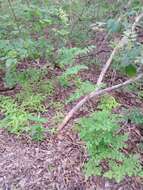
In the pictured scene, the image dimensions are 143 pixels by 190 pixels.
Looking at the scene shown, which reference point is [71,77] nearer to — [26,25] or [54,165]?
[26,25]

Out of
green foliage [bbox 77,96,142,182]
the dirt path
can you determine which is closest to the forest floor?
the dirt path

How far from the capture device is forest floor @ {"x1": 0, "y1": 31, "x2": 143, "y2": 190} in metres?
3.05

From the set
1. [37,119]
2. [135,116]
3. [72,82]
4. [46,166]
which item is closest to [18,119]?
[37,119]

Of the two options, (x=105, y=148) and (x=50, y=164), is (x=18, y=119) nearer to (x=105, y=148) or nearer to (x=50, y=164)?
(x=50, y=164)

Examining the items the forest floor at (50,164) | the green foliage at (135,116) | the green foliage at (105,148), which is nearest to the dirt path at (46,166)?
the forest floor at (50,164)

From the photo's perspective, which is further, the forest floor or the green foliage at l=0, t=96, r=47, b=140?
the green foliage at l=0, t=96, r=47, b=140

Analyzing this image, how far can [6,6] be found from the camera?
4746mm

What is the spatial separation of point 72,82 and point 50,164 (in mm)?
1306

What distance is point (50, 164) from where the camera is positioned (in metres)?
3.19

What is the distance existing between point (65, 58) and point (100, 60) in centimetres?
97

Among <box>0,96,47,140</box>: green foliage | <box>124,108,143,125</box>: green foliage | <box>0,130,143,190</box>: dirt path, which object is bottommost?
<box>0,130,143,190</box>: dirt path

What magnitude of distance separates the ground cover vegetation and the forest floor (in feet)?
0.22

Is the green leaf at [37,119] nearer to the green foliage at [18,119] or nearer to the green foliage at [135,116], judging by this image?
the green foliage at [18,119]

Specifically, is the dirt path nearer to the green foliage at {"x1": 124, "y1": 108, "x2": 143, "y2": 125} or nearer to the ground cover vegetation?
the ground cover vegetation
